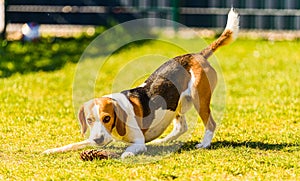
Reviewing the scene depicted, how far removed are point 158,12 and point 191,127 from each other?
7665 mm

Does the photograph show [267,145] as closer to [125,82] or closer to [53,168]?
[53,168]

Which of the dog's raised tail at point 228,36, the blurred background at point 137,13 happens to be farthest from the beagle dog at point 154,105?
the blurred background at point 137,13

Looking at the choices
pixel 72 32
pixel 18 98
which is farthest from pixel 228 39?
pixel 72 32

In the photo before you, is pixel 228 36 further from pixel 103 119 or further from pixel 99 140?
pixel 99 140

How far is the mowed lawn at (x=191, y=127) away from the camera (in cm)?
611

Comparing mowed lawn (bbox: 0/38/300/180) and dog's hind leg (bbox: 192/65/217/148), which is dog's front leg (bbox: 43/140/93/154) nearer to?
mowed lawn (bbox: 0/38/300/180)

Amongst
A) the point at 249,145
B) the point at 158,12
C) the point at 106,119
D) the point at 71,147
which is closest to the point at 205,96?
the point at 249,145

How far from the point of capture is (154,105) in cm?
687

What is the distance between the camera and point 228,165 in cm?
626

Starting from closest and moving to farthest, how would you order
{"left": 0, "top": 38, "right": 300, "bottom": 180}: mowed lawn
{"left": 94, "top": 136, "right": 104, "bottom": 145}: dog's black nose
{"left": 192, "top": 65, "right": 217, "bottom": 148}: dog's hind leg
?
{"left": 0, "top": 38, "right": 300, "bottom": 180}: mowed lawn, {"left": 94, "top": 136, "right": 104, "bottom": 145}: dog's black nose, {"left": 192, "top": 65, "right": 217, "bottom": 148}: dog's hind leg

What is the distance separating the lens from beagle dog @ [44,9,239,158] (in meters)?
6.43

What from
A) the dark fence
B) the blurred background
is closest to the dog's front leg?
the blurred background

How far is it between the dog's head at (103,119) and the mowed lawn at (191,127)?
0.77 feet

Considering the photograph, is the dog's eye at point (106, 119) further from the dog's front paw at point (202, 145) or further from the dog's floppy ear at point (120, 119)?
the dog's front paw at point (202, 145)
